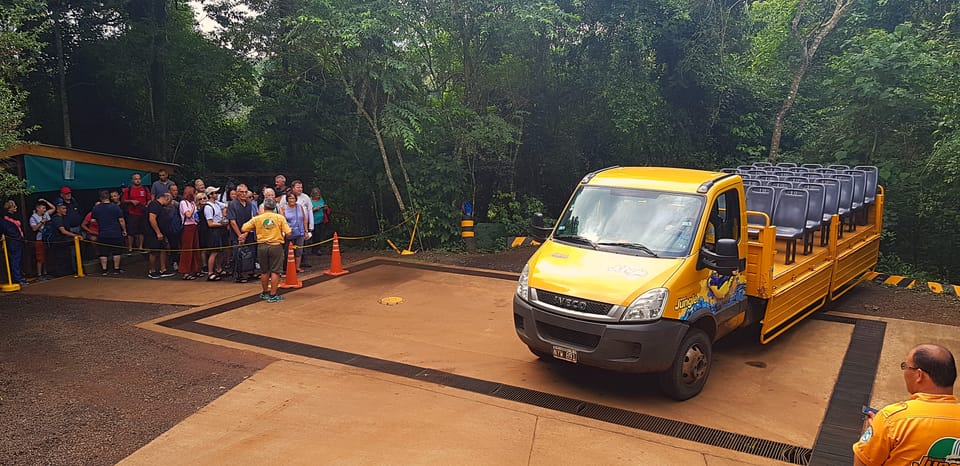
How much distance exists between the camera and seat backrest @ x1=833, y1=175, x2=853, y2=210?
9398mm

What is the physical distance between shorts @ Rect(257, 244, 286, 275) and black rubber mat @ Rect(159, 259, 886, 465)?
3.92 feet

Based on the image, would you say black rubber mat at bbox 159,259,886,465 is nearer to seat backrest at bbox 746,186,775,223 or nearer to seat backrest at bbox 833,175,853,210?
seat backrest at bbox 833,175,853,210

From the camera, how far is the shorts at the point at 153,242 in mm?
11977

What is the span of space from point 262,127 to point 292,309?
8.87m

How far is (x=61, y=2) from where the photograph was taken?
1523 cm

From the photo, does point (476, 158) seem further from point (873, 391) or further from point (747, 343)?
point (873, 391)

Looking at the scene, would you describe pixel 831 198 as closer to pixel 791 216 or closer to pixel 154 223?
pixel 791 216

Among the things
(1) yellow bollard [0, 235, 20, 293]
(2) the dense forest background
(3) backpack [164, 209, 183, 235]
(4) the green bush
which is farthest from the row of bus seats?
(1) yellow bollard [0, 235, 20, 293]

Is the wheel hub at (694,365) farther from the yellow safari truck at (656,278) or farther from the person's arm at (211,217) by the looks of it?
the person's arm at (211,217)

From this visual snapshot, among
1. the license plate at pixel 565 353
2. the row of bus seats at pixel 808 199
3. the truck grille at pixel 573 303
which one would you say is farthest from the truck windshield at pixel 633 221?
the row of bus seats at pixel 808 199

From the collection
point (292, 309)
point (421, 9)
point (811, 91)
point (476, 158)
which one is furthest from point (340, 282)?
point (811, 91)

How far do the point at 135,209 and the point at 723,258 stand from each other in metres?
11.1

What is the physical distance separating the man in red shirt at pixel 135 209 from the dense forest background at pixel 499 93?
11.4 ft

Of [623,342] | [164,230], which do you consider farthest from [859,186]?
[164,230]
